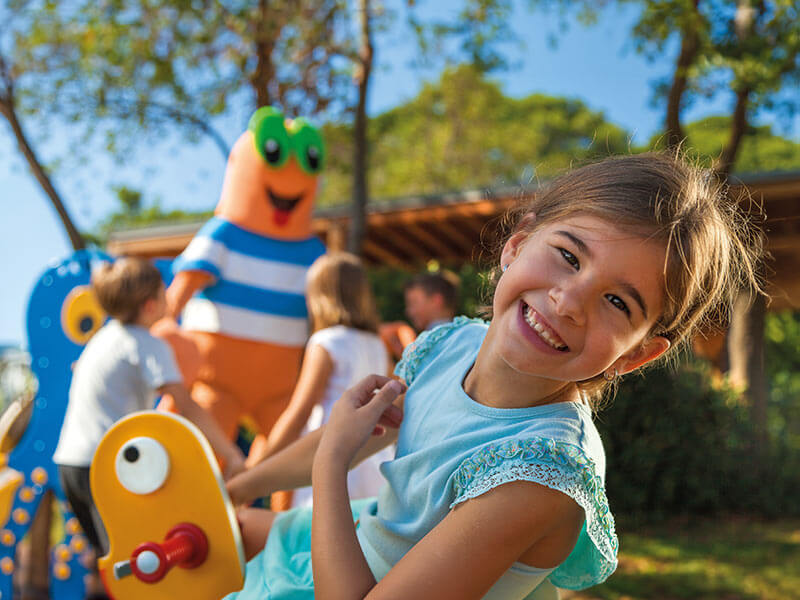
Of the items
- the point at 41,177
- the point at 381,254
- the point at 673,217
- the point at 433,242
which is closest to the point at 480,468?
the point at 673,217

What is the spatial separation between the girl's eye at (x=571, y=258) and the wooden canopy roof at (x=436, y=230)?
437cm

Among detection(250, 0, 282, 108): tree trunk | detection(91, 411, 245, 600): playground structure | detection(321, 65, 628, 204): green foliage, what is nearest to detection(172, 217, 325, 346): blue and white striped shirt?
detection(91, 411, 245, 600): playground structure

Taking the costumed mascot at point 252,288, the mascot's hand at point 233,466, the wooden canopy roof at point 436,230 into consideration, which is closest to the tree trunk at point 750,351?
the wooden canopy roof at point 436,230

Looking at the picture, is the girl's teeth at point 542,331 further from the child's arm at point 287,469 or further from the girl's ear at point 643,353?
the child's arm at point 287,469

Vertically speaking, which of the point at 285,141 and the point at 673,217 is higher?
the point at 673,217

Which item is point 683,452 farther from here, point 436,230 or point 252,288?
point 252,288

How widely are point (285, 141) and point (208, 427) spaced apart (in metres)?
2.12

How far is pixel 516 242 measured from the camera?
51.1 inches

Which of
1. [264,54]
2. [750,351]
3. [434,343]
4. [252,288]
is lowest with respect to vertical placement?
[750,351]

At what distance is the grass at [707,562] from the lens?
394cm

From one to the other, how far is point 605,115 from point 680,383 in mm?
30286

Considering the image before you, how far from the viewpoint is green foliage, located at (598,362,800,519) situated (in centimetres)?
581

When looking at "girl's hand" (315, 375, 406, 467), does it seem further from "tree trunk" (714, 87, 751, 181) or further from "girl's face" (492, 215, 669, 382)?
"tree trunk" (714, 87, 751, 181)

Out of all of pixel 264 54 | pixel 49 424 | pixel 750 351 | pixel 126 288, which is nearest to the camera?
pixel 126 288
